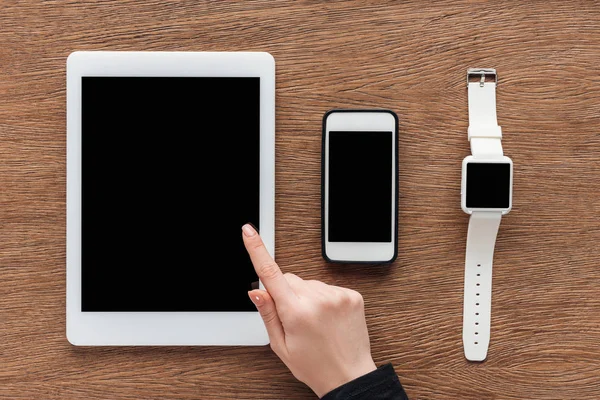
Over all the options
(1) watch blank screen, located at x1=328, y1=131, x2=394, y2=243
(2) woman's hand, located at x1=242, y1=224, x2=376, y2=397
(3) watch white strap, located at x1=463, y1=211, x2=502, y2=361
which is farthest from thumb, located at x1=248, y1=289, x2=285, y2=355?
(3) watch white strap, located at x1=463, y1=211, x2=502, y2=361

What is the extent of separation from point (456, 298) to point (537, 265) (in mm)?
112

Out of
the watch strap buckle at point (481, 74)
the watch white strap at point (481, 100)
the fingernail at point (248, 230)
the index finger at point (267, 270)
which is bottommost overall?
the index finger at point (267, 270)

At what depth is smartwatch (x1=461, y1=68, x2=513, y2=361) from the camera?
1.90 ft

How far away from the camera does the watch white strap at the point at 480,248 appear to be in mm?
593

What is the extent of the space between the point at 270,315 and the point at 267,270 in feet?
0.18

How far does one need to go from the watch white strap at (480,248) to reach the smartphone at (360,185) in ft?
0.32

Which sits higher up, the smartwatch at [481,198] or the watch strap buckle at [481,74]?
the watch strap buckle at [481,74]

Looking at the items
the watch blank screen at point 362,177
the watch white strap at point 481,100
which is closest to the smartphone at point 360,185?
the watch blank screen at point 362,177

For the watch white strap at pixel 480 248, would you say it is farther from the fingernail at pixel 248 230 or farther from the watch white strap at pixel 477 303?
the fingernail at pixel 248 230

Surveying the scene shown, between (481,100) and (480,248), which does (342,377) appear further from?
(481,100)

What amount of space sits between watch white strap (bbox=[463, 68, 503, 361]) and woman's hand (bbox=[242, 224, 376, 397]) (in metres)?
0.15

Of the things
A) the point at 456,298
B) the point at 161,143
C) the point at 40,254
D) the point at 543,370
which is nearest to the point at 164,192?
the point at 161,143

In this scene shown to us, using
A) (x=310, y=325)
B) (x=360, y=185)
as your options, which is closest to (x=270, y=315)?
(x=310, y=325)

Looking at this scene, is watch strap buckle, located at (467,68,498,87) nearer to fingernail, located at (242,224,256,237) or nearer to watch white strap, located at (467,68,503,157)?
watch white strap, located at (467,68,503,157)
